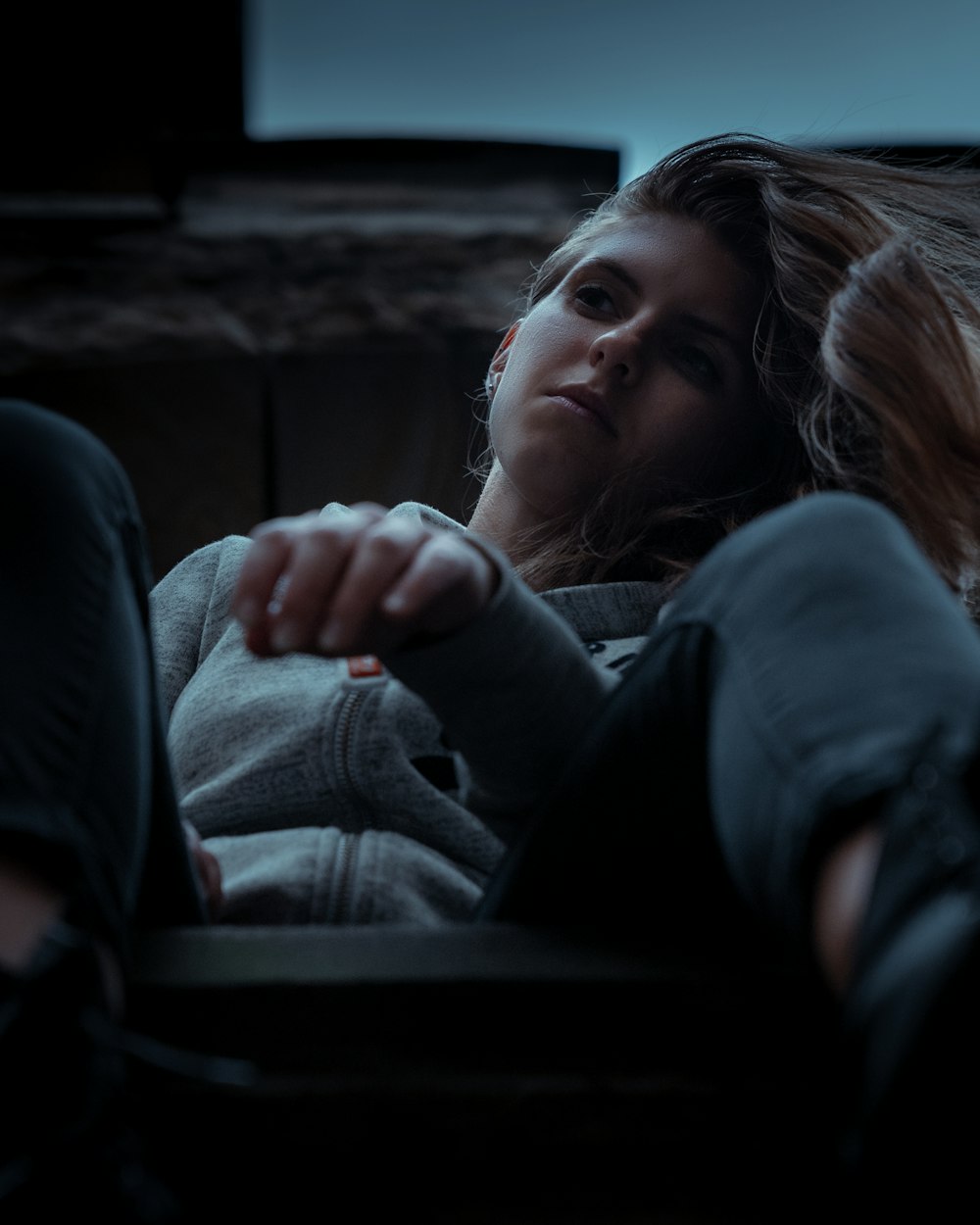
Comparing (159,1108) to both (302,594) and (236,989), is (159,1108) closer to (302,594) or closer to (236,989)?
(236,989)

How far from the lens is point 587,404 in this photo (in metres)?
1.00

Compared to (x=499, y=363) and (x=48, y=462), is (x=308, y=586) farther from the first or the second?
(x=499, y=363)

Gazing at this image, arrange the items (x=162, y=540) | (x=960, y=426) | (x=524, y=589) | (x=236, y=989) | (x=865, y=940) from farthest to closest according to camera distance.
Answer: (x=162, y=540)
(x=960, y=426)
(x=524, y=589)
(x=236, y=989)
(x=865, y=940)

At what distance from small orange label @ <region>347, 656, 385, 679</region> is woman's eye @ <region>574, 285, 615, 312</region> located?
45cm

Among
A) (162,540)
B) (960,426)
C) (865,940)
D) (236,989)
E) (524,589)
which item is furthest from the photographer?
(162,540)

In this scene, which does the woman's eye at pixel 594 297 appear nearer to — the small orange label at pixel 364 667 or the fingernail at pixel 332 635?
the small orange label at pixel 364 667

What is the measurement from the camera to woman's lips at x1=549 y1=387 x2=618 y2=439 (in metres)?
1.00

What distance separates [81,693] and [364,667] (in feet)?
1.05

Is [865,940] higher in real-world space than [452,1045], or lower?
higher

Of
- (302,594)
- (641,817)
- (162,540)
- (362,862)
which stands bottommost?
(162,540)

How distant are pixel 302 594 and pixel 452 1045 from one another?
7.2 inches

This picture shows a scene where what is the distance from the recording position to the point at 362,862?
645 millimetres

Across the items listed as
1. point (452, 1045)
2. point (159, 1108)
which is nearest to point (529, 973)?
point (452, 1045)

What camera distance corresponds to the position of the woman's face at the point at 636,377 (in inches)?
39.7
